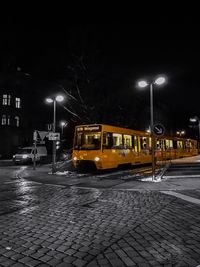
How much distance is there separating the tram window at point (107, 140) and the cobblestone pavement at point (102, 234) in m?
9.66

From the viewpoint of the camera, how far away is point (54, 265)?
397cm

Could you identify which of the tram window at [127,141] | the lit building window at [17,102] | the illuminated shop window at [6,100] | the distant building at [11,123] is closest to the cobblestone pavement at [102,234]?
the tram window at [127,141]

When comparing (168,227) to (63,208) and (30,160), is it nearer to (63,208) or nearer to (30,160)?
(63,208)

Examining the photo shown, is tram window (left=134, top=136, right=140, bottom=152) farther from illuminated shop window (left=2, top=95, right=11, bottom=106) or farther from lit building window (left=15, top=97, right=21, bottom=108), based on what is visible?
lit building window (left=15, top=97, right=21, bottom=108)

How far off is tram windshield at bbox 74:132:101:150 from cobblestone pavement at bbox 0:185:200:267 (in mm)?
9586

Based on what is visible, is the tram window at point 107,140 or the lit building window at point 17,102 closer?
the tram window at point 107,140

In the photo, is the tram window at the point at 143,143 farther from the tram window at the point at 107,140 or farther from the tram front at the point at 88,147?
the tram front at the point at 88,147

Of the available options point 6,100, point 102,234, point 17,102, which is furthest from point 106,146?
point 17,102

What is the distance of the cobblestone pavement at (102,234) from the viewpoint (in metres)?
4.18

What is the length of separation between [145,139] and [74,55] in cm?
1345

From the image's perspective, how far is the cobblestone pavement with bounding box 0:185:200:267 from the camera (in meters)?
4.18

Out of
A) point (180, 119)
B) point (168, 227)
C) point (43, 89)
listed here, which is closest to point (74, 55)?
point (43, 89)

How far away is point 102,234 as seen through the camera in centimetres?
539

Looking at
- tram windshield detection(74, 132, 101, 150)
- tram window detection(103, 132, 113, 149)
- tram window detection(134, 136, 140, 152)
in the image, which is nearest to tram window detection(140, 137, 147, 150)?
tram window detection(134, 136, 140, 152)
